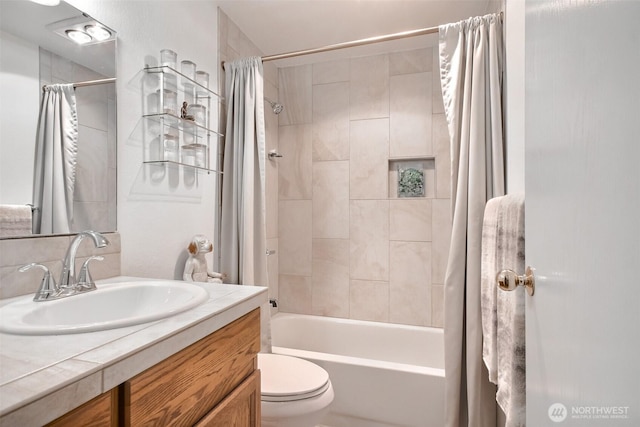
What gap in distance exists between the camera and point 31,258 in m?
0.99

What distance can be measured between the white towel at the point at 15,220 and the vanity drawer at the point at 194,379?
26.3 inches

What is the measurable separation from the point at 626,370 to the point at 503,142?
1.42 meters

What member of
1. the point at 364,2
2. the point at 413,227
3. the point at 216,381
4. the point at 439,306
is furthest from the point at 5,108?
the point at 439,306

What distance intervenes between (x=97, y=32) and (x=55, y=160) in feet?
1.72

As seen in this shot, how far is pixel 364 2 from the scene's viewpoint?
1954mm

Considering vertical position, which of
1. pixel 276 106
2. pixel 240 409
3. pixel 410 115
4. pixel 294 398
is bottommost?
pixel 294 398

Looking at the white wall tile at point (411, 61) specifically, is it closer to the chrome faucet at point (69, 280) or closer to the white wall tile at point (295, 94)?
the white wall tile at point (295, 94)

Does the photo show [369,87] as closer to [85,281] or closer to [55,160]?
[55,160]

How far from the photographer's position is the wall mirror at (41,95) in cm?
95

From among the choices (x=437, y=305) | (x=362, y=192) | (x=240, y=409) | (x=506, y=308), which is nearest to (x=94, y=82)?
(x=240, y=409)

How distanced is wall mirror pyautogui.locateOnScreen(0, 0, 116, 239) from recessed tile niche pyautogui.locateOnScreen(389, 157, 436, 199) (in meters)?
1.85

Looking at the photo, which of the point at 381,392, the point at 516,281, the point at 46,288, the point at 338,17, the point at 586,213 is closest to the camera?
the point at 586,213

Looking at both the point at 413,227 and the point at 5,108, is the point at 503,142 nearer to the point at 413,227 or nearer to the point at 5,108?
the point at 413,227

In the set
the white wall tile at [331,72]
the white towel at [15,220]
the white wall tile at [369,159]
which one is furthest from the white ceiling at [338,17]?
the white towel at [15,220]
